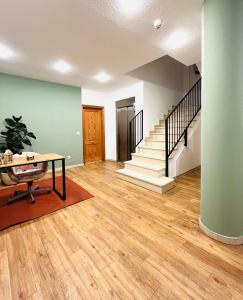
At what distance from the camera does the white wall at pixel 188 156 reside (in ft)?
12.5

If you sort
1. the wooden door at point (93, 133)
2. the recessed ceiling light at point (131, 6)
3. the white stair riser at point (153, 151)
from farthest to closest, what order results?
1. the wooden door at point (93, 133)
2. the white stair riser at point (153, 151)
3. the recessed ceiling light at point (131, 6)

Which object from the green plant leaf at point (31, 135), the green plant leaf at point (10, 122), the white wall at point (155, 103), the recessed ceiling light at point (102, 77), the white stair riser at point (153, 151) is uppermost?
the recessed ceiling light at point (102, 77)

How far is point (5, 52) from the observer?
2930 millimetres

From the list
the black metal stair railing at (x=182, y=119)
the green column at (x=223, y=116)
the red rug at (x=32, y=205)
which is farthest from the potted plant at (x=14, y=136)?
the green column at (x=223, y=116)

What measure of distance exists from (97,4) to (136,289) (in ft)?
9.60

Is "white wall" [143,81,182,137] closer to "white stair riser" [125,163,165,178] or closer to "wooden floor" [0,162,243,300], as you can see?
"white stair riser" [125,163,165,178]

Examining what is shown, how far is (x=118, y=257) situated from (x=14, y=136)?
3.68m

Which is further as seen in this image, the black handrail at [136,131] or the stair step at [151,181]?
the black handrail at [136,131]

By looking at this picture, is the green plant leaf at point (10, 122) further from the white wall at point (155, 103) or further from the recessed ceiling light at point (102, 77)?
the white wall at point (155, 103)

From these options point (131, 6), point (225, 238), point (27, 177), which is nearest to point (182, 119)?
point (131, 6)

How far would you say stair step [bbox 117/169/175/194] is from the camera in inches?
121

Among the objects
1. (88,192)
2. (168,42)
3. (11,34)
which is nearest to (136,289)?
(88,192)

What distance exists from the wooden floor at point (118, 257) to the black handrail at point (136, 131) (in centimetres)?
280

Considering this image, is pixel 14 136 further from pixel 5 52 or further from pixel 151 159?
pixel 151 159
